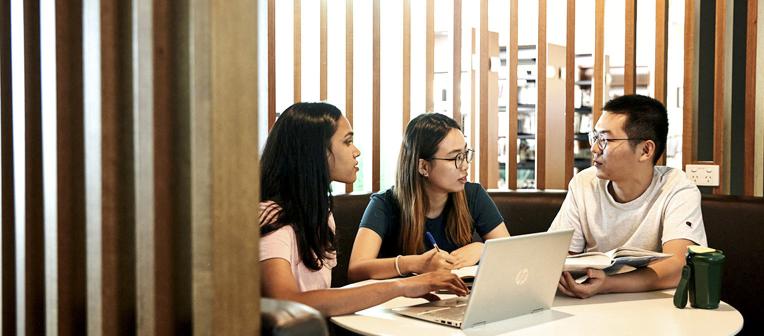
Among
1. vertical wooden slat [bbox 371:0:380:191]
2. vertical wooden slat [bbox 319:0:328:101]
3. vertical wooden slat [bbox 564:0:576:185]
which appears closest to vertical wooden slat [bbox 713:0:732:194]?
vertical wooden slat [bbox 564:0:576:185]

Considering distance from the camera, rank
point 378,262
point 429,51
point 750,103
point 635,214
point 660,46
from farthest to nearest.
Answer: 1. point 429,51
2. point 660,46
3. point 750,103
4. point 635,214
5. point 378,262

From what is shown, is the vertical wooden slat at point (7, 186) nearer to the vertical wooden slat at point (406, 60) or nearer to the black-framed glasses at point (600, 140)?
the black-framed glasses at point (600, 140)

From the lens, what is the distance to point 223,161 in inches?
36.8

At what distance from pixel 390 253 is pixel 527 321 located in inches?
41.6

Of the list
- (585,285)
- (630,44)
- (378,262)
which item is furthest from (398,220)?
(630,44)

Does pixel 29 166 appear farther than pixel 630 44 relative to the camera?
No

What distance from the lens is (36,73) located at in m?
1.14

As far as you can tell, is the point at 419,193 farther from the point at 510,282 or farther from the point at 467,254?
the point at 510,282

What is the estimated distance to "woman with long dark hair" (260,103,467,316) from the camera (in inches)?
74.1

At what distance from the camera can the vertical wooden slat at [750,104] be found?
3211 mm

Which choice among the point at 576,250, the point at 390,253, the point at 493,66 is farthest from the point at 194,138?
the point at 493,66

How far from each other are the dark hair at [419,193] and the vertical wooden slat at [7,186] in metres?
1.69

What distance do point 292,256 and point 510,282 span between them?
23.1 inches

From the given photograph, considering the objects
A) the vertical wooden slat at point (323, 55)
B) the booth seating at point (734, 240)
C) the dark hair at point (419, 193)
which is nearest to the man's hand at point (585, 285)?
the dark hair at point (419, 193)
